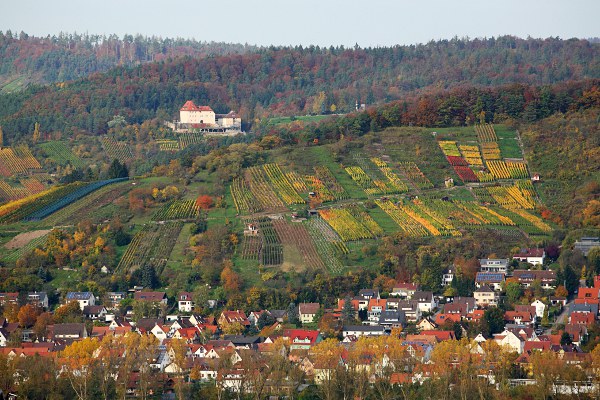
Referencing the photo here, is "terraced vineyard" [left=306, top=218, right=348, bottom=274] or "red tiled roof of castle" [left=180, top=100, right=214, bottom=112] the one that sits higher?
"red tiled roof of castle" [left=180, top=100, right=214, bottom=112]

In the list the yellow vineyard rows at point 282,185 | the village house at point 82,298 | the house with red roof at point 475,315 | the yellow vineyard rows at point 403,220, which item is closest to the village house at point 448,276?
the yellow vineyard rows at point 403,220

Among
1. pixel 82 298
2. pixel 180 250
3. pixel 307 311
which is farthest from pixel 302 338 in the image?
pixel 180 250

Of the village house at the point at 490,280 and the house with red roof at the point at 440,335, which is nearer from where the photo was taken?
the house with red roof at the point at 440,335

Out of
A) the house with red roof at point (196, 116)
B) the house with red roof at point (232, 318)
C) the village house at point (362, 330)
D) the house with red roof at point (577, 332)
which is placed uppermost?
the house with red roof at point (196, 116)

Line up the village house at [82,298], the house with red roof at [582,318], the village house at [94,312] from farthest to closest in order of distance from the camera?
the village house at [82,298]
the village house at [94,312]
the house with red roof at [582,318]

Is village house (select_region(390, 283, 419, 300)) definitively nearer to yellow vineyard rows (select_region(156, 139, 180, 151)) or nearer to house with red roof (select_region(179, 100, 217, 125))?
yellow vineyard rows (select_region(156, 139, 180, 151))

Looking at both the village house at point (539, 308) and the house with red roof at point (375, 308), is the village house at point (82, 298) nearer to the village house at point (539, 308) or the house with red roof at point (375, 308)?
the house with red roof at point (375, 308)

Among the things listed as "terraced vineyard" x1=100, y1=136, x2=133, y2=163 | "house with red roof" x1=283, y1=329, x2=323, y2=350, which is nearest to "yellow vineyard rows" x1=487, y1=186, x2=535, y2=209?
"house with red roof" x1=283, y1=329, x2=323, y2=350
